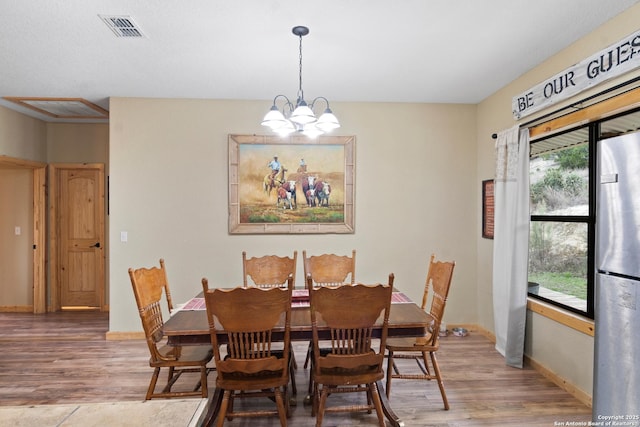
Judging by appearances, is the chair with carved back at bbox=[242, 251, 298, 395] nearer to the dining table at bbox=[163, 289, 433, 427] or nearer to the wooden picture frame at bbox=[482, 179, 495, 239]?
the dining table at bbox=[163, 289, 433, 427]

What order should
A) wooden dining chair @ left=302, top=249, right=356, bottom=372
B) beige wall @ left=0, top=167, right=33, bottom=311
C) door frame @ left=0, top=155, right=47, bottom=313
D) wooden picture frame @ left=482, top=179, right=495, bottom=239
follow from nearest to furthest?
wooden dining chair @ left=302, top=249, right=356, bottom=372
wooden picture frame @ left=482, top=179, right=495, bottom=239
door frame @ left=0, top=155, right=47, bottom=313
beige wall @ left=0, top=167, right=33, bottom=311

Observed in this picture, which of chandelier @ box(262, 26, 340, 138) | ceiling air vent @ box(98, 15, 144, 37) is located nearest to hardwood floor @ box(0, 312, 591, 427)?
chandelier @ box(262, 26, 340, 138)

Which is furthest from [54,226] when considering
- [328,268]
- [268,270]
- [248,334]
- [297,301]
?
[248,334]

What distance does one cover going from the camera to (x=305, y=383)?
9.97 ft

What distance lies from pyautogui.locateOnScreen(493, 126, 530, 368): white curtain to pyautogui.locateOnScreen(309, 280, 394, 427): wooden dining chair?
5.96 feet

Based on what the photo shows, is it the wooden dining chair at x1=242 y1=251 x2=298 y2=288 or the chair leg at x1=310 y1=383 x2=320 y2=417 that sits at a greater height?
the wooden dining chair at x1=242 y1=251 x2=298 y2=288

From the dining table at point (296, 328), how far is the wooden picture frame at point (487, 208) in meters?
1.95

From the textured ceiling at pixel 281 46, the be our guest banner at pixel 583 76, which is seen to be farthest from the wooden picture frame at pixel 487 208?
the textured ceiling at pixel 281 46

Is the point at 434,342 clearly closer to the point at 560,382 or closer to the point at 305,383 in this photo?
the point at 305,383

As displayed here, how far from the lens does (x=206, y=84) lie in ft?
12.2

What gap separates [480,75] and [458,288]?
2.37 metres

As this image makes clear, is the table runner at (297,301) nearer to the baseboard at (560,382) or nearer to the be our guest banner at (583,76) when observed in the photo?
the baseboard at (560,382)

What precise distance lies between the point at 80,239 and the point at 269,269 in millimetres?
3622

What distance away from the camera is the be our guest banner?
91.7 inches
